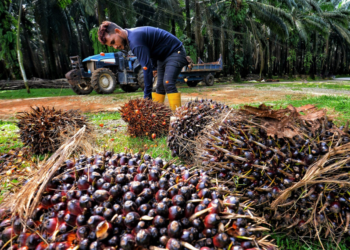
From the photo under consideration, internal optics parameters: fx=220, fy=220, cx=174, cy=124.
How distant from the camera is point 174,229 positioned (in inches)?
31.3

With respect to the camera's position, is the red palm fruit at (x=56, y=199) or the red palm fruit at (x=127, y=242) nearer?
the red palm fruit at (x=127, y=242)

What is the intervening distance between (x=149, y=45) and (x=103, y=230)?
3.42 metres

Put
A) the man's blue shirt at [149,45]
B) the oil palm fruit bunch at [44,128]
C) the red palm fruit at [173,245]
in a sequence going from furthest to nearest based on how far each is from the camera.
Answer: the man's blue shirt at [149,45], the oil palm fruit bunch at [44,128], the red palm fruit at [173,245]

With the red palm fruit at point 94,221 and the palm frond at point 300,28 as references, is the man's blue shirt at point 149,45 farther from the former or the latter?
the palm frond at point 300,28

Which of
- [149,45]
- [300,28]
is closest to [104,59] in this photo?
[149,45]

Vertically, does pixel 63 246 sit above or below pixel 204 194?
below

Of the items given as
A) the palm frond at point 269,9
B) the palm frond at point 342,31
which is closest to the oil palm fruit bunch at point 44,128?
the palm frond at point 269,9

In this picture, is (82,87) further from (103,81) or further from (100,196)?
(100,196)

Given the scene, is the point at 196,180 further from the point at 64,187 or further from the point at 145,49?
the point at 145,49

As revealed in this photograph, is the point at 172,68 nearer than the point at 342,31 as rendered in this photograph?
Yes

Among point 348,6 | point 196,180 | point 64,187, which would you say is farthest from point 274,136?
point 348,6

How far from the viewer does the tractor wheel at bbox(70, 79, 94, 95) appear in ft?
36.4

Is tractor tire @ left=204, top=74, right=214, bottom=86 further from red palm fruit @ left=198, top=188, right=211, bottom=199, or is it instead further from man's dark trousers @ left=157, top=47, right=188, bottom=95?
red palm fruit @ left=198, top=188, right=211, bottom=199

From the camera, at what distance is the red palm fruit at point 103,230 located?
2.62 ft
